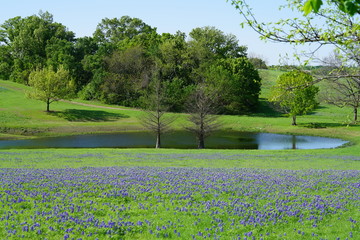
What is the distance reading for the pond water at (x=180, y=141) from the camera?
168 ft

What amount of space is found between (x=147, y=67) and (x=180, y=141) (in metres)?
45.9

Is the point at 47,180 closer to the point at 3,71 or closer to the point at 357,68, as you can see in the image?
the point at 357,68

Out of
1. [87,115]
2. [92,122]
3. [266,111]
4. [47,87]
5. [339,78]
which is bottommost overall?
[92,122]

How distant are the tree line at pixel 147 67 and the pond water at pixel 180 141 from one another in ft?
67.7

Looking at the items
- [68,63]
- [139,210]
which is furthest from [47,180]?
[68,63]

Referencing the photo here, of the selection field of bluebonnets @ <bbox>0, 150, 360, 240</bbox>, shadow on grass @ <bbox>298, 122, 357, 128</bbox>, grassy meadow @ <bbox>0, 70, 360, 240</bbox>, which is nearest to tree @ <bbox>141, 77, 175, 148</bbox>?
shadow on grass @ <bbox>298, 122, 357, 128</bbox>

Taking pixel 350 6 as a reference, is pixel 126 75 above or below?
above

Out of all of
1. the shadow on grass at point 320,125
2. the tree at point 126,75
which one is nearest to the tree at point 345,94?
the shadow on grass at point 320,125

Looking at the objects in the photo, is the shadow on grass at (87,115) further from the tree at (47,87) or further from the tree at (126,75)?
the tree at (126,75)

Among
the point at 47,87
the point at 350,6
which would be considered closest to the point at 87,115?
the point at 47,87

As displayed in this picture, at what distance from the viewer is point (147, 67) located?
98312 mm

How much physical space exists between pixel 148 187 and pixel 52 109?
2868 inches

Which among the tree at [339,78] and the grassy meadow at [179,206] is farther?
the tree at [339,78]

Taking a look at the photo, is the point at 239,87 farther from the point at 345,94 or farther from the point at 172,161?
the point at 345,94
